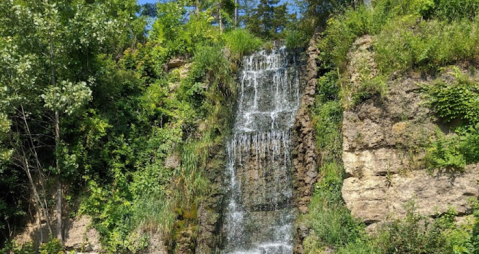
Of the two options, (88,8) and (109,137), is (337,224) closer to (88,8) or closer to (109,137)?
(109,137)

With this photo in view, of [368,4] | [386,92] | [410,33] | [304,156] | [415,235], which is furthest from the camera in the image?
[368,4]

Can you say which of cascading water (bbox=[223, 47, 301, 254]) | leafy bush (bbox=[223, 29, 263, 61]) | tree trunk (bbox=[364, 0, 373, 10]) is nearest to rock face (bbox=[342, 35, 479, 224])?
cascading water (bbox=[223, 47, 301, 254])

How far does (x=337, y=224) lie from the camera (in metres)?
8.95

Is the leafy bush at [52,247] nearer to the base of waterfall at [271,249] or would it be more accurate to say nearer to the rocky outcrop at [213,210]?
the rocky outcrop at [213,210]

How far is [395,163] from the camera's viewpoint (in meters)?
9.09

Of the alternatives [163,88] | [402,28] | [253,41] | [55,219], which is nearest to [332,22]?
[402,28]

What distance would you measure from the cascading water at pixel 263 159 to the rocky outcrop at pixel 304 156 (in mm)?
322

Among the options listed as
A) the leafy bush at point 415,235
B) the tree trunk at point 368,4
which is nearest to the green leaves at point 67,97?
the leafy bush at point 415,235

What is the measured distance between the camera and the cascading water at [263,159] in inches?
413

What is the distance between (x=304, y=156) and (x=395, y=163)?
2.66m

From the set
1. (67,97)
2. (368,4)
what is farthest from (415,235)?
(67,97)

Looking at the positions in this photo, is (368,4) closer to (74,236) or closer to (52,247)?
(74,236)

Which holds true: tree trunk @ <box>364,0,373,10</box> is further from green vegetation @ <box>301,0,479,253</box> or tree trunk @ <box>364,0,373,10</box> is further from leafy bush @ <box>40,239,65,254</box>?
leafy bush @ <box>40,239,65,254</box>

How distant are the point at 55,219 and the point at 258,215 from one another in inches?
209
